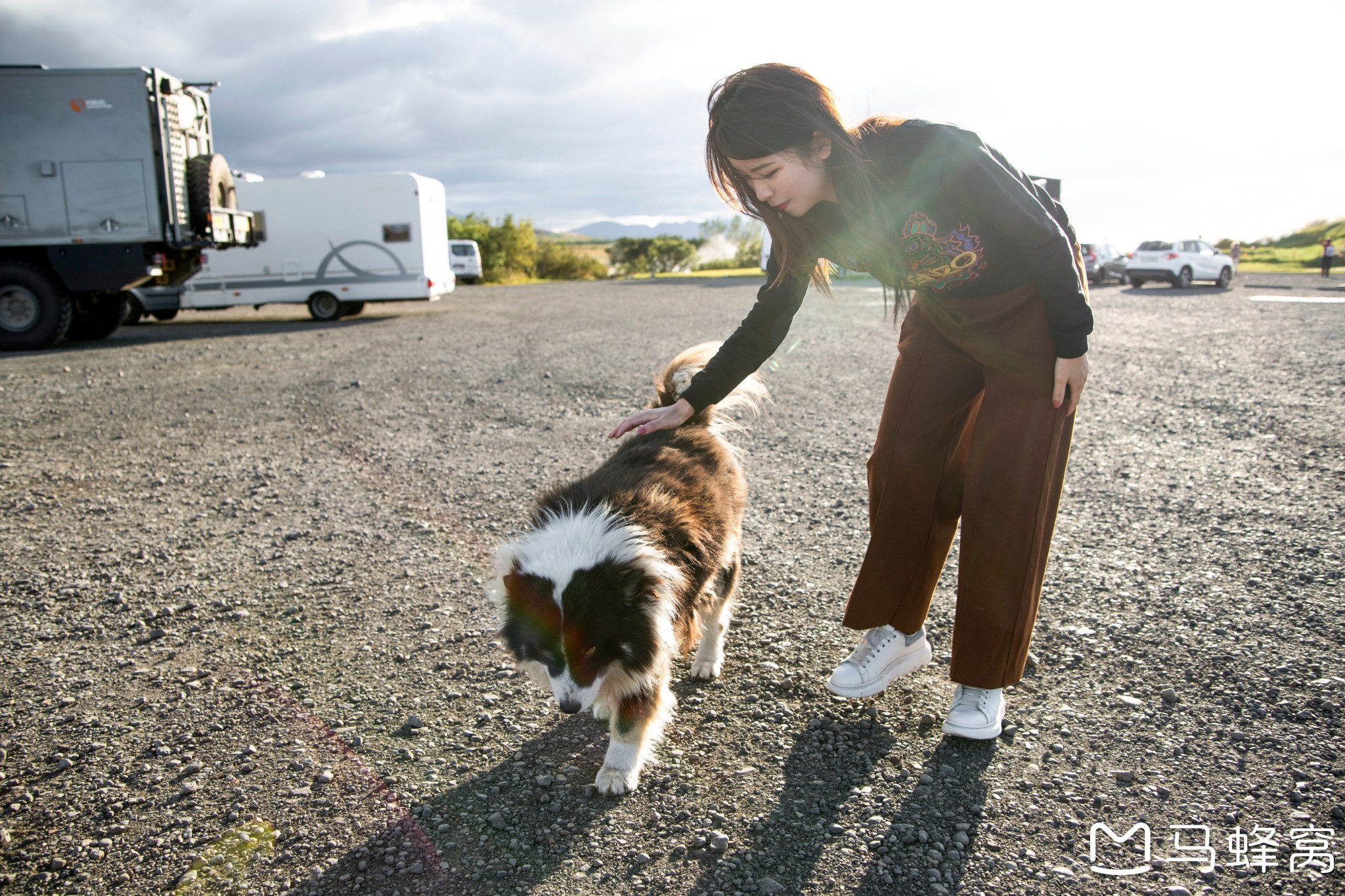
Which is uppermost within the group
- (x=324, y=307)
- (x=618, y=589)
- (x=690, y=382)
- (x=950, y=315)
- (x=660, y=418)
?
(x=324, y=307)

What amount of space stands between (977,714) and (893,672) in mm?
408

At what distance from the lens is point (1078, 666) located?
315cm

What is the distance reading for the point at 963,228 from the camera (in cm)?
244

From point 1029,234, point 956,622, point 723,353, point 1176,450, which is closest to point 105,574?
point 723,353

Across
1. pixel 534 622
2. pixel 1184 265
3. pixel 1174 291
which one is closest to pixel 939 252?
pixel 534 622

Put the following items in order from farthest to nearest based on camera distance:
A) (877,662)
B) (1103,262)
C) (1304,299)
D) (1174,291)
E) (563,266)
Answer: (563,266), (1103,262), (1174,291), (1304,299), (877,662)

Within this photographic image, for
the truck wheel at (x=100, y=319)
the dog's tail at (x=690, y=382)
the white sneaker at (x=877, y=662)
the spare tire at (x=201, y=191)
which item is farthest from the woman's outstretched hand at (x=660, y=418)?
the truck wheel at (x=100, y=319)

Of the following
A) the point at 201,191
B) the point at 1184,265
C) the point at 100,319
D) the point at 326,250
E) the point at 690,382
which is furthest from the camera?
the point at 1184,265

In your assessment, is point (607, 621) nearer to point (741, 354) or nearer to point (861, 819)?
point (861, 819)

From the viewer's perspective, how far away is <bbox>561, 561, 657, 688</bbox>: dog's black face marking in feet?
7.92

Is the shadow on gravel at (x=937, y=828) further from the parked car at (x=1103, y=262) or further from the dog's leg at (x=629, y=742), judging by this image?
the parked car at (x=1103, y=262)

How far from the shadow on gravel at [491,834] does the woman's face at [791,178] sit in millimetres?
2027

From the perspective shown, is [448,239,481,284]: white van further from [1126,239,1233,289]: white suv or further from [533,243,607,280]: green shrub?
[1126,239,1233,289]: white suv

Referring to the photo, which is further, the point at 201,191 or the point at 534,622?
the point at 201,191
